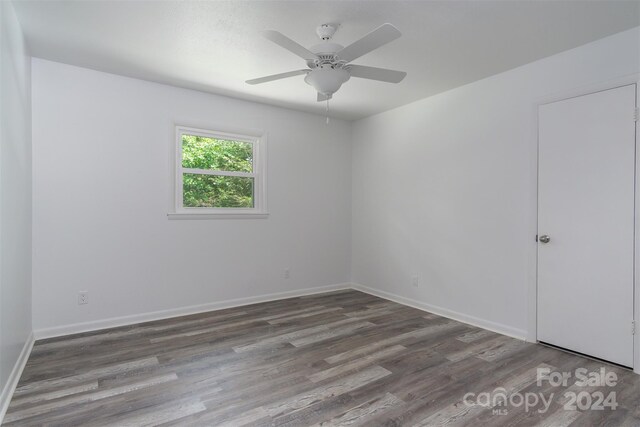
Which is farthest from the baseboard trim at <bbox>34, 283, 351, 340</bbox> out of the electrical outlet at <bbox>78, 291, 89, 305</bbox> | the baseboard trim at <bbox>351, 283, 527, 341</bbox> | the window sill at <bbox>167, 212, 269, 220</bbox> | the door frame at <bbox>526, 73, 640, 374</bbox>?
the door frame at <bbox>526, 73, 640, 374</bbox>

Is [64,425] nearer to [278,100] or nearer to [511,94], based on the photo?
[278,100]

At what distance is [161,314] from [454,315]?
316 cm

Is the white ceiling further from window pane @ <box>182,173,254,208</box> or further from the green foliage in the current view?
window pane @ <box>182,173,254,208</box>

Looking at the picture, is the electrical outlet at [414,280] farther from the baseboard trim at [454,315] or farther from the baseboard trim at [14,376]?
the baseboard trim at [14,376]

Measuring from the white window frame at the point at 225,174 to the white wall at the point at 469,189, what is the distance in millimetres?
1538

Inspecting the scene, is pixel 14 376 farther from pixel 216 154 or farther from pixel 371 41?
pixel 371 41

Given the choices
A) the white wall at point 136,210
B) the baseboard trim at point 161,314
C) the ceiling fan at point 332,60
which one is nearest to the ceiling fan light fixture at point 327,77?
Answer: the ceiling fan at point 332,60

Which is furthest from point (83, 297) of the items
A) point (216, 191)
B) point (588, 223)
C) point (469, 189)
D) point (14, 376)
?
point (588, 223)

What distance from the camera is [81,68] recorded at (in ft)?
10.6

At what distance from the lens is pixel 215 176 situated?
4086mm

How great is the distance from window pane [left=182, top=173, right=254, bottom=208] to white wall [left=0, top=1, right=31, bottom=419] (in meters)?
1.40

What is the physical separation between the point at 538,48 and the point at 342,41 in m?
1.62

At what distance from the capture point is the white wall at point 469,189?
3051 millimetres

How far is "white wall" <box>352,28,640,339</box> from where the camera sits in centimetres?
305
